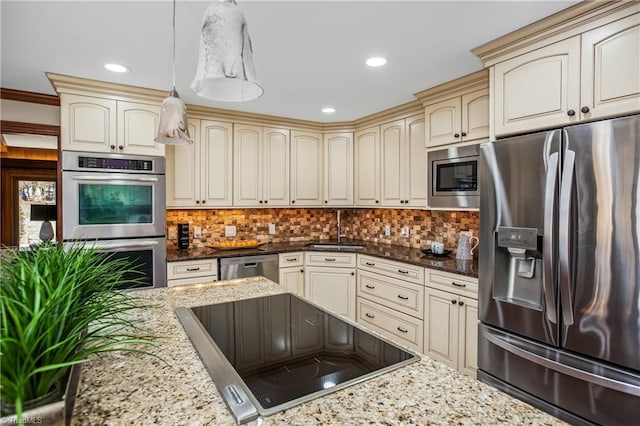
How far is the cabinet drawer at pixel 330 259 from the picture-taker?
3.56 m

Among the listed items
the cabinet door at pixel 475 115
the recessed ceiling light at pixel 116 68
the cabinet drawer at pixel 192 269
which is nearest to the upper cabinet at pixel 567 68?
the cabinet door at pixel 475 115

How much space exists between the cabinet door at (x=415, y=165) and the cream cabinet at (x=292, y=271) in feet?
4.25

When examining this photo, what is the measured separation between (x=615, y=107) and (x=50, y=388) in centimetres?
231

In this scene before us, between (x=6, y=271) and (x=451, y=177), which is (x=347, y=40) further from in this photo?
(x=6, y=271)

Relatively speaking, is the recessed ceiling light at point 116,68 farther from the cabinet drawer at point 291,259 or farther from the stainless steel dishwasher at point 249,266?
the cabinet drawer at point 291,259

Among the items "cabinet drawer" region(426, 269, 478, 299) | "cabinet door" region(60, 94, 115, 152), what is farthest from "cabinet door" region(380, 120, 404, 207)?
"cabinet door" region(60, 94, 115, 152)

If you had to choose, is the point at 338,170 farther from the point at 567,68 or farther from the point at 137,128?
the point at 567,68

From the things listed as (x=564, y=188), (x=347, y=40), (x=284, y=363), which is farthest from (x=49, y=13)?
(x=564, y=188)

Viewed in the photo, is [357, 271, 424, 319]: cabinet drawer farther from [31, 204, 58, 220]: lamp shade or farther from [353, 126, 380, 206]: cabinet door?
[31, 204, 58, 220]: lamp shade

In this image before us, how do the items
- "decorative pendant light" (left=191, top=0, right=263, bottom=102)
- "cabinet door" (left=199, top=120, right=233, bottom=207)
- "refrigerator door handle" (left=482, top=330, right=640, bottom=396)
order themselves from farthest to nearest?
"cabinet door" (left=199, top=120, right=233, bottom=207)
"refrigerator door handle" (left=482, top=330, right=640, bottom=396)
"decorative pendant light" (left=191, top=0, right=263, bottom=102)

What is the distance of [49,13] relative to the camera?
174 centimetres

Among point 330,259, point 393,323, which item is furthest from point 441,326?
point 330,259

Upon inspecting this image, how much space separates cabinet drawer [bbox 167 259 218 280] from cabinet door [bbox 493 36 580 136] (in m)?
2.61

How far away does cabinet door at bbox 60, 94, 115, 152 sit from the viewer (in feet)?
8.64
